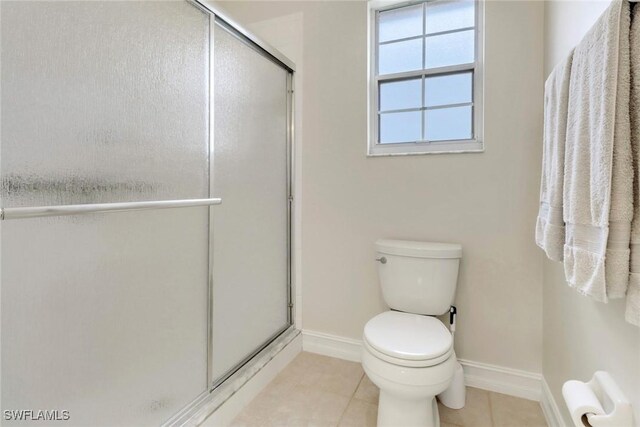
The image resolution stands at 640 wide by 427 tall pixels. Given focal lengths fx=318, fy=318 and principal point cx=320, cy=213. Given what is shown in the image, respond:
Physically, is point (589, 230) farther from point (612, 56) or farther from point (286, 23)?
point (286, 23)

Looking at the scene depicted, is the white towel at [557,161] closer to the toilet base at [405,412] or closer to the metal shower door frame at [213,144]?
the toilet base at [405,412]

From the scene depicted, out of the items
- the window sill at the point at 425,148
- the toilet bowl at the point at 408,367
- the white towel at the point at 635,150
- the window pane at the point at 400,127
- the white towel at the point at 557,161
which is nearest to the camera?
the white towel at the point at 635,150

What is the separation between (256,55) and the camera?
64.9 inches

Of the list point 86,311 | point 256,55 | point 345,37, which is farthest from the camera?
point 345,37

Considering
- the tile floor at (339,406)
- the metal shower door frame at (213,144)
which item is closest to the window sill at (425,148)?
the metal shower door frame at (213,144)

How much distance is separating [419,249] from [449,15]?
1.28 m

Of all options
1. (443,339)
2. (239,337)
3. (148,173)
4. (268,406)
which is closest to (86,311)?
(148,173)

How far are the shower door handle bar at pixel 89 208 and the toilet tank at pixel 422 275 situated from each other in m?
0.95

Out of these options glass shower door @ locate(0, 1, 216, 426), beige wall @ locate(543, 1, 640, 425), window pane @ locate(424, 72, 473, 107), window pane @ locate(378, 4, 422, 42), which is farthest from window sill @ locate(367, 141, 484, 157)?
glass shower door @ locate(0, 1, 216, 426)

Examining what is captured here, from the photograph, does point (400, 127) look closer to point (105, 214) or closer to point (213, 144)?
point (213, 144)

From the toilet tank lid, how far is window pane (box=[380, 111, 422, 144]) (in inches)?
23.6

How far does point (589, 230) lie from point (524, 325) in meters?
0.99

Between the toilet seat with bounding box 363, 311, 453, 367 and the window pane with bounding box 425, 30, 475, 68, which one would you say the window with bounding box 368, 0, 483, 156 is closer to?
the window pane with bounding box 425, 30, 475, 68

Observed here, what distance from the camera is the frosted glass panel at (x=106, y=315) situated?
79 centimetres
